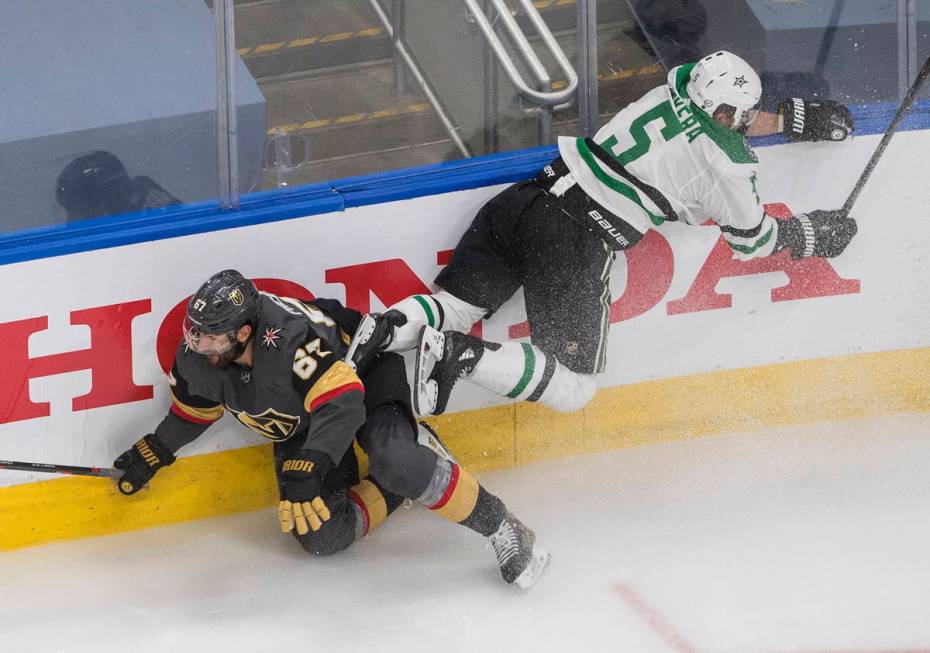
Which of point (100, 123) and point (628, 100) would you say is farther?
point (628, 100)

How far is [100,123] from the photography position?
3.38 m

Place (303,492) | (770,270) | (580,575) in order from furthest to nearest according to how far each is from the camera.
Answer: (770,270) → (580,575) → (303,492)

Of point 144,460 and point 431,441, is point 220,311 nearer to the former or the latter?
point 144,460

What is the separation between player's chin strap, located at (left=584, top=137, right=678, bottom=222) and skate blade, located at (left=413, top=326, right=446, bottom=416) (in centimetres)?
64

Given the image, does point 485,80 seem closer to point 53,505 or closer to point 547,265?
point 547,265

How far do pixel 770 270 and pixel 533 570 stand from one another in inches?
47.4

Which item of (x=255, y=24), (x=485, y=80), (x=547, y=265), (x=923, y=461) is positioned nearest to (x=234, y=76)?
(x=255, y=24)

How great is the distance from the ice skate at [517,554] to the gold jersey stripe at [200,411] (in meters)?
0.77

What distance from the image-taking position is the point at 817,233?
3803 millimetres

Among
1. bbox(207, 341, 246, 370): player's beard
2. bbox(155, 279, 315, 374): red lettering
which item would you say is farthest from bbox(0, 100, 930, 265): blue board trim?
bbox(207, 341, 246, 370): player's beard

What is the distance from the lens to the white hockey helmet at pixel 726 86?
341cm

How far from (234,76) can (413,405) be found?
3.15ft

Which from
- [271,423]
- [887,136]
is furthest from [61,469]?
[887,136]

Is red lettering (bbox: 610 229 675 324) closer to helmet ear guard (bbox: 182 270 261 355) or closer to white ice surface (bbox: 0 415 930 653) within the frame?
white ice surface (bbox: 0 415 930 653)
